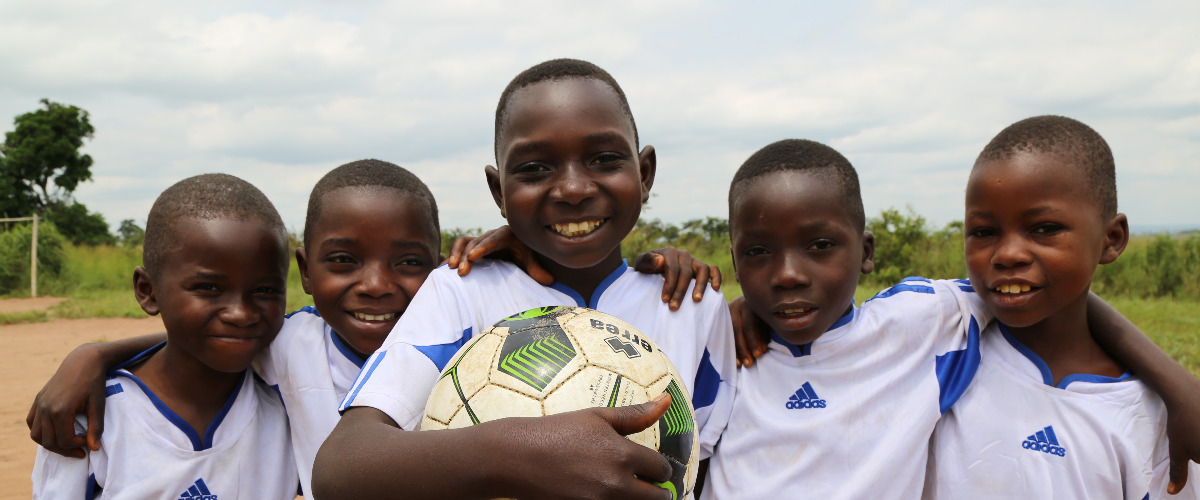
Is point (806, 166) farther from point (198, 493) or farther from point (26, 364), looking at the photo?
point (26, 364)

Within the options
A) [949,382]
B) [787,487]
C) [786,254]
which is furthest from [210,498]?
[949,382]

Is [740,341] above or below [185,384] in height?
above

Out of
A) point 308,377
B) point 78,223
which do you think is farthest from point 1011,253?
point 78,223

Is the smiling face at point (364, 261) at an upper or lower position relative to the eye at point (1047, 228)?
lower

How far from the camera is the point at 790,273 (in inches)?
91.9

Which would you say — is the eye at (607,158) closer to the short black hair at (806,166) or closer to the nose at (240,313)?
the short black hair at (806,166)

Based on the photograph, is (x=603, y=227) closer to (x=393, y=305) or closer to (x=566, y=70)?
(x=566, y=70)

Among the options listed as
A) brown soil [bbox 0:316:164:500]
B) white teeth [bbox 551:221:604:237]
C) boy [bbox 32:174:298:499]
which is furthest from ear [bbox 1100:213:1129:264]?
brown soil [bbox 0:316:164:500]

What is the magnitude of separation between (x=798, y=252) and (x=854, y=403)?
51 centimetres

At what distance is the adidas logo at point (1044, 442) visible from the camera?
7.63ft

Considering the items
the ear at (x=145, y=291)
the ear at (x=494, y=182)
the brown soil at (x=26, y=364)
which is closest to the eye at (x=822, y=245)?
the ear at (x=494, y=182)

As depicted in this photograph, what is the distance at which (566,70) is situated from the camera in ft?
7.20

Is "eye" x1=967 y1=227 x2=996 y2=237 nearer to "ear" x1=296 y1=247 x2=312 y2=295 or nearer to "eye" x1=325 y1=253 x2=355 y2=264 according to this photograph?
"eye" x1=325 y1=253 x2=355 y2=264

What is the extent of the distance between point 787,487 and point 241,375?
191cm
